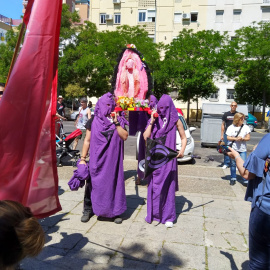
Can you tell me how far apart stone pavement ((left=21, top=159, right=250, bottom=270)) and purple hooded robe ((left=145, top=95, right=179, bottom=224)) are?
0.20 meters

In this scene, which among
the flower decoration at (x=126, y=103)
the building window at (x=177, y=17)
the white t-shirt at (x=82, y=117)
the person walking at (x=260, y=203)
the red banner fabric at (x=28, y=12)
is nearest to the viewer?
the person walking at (x=260, y=203)

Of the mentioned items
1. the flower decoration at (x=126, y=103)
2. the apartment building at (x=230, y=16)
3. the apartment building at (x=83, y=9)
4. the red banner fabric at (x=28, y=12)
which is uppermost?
the apartment building at (x=83, y=9)

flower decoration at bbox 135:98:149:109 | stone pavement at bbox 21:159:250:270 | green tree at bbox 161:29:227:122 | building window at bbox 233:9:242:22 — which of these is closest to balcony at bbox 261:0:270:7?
building window at bbox 233:9:242:22

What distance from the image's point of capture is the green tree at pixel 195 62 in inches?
1021

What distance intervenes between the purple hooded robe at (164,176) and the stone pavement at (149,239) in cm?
20

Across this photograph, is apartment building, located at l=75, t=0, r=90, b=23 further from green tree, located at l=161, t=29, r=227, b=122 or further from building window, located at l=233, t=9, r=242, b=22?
green tree, located at l=161, t=29, r=227, b=122

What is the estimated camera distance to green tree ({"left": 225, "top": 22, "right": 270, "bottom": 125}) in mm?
26656

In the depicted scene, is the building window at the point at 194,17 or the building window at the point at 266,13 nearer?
the building window at the point at 266,13

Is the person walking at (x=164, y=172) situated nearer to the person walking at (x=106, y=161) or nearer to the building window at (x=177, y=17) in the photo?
the person walking at (x=106, y=161)

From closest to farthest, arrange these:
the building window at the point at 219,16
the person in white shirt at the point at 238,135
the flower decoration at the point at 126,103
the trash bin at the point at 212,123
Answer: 1. the flower decoration at the point at 126,103
2. the person in white shirt at the point at 238,135
3. the trash bin at the point at 212,123
4. the building window at the point at 219,16

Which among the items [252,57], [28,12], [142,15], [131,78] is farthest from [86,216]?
[142,15]

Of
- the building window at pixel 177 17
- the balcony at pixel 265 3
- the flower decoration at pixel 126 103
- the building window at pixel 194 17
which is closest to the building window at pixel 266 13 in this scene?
the balcony at pixel 265 3

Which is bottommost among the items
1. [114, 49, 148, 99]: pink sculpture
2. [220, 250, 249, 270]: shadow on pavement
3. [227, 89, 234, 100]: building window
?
[220, 250, 249, 270]: shadow on pavement

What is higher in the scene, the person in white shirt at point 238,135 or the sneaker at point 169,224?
the person in white shirt at point 238,135
